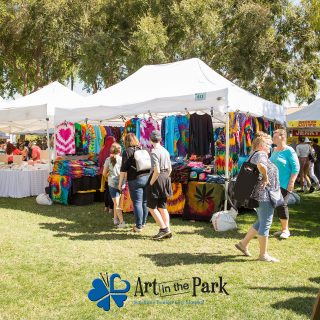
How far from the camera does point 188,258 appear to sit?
506 cm

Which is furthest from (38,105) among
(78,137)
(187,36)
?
(187,36)

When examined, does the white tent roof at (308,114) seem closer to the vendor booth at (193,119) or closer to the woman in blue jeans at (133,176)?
the vendor booth at (193,119)

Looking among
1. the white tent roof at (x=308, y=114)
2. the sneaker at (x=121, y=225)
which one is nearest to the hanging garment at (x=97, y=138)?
the sneaker at (x=121, y=225)

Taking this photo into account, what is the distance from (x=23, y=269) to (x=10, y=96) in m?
30.8

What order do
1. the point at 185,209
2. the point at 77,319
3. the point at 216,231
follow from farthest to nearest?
the point at 185,209, the point at 216,231, the point at 77,319

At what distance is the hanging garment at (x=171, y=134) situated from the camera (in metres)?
8.16

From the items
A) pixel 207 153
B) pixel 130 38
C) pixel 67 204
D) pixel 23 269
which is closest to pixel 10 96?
pixel 130 38

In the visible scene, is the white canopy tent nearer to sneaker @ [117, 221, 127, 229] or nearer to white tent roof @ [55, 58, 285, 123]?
white tent roof @ [55, 58, 285, 123]

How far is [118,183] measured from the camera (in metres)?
6.96

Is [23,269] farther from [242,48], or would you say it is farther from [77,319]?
[242,48]

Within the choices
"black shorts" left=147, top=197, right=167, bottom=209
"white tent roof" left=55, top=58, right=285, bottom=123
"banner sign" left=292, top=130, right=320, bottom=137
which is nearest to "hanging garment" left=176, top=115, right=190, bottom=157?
"white tent roof" left=55, top=58, right=285, bottom=123

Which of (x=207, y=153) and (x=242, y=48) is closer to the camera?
(x=207, y=153)

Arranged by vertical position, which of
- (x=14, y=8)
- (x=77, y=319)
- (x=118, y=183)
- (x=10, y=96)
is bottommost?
(x=77, y=319)

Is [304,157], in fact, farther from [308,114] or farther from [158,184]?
[158,184]
